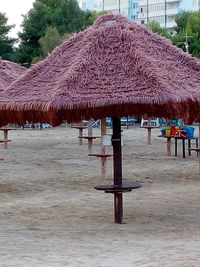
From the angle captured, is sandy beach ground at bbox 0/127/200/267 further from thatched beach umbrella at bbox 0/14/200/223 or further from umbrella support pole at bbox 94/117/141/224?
thatched beach umbrella at bbox 0/14/200/223

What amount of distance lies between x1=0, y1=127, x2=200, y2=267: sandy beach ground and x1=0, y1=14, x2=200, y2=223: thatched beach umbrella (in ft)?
2.95

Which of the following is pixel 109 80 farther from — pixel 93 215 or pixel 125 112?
pixel 93 215

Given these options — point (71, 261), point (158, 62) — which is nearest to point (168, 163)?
point (158, 62)

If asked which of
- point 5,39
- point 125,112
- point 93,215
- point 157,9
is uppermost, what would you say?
point 157,9

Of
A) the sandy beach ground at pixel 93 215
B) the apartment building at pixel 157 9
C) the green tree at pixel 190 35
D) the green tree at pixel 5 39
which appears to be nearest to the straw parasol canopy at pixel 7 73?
the sandy beach ground at pixel 93 215

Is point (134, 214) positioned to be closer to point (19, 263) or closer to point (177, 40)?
point (19, 263)

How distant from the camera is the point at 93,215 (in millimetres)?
10898

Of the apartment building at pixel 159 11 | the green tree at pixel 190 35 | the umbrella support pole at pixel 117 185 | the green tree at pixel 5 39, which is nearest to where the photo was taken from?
the umbrella support pole at pixel 117 185

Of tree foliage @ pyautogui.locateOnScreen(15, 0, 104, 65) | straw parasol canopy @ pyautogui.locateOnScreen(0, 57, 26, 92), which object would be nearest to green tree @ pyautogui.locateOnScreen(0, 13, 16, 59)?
tree foliage @ pyautogui.locateOnScreen(15, 0, 104, 65)

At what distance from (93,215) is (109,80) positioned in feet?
8.16

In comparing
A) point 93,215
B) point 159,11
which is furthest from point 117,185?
point 159,11

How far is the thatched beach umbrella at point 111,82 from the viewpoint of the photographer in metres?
9.12

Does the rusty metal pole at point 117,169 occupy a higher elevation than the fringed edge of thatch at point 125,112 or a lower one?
lower

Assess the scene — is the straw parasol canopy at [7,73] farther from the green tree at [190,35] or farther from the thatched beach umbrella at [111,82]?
the green tree at [190,35]
